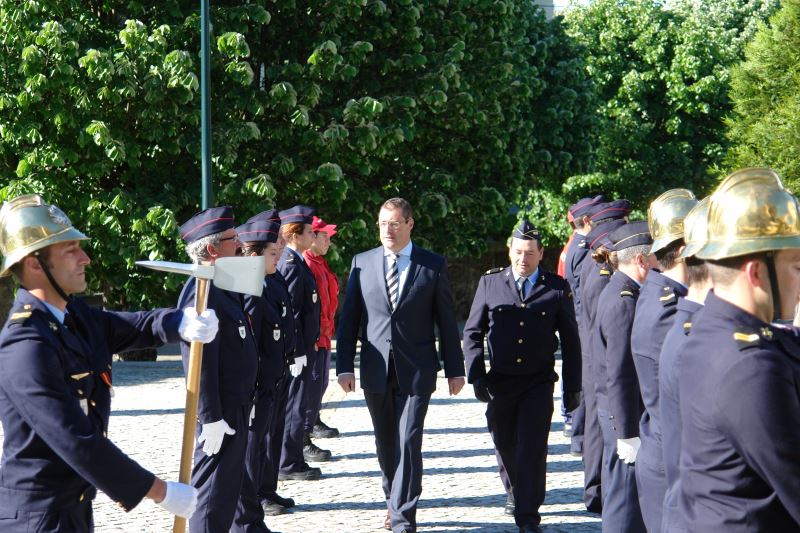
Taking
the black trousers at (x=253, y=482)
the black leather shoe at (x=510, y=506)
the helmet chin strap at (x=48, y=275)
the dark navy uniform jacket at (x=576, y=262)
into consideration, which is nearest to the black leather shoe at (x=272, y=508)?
the black trousers at (x=253, y=482)

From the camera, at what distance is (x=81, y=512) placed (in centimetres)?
401

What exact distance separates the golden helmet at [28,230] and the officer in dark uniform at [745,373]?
2.29 m

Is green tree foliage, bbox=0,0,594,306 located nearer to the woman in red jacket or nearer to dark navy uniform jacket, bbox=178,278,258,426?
the woman in red jacket

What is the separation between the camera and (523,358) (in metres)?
7.66

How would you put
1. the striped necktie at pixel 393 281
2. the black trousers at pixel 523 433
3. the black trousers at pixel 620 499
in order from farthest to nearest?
the striped necktie at pixel 393 281
the black trousers at pixel 523 433
the black trousers at pixel 620 499

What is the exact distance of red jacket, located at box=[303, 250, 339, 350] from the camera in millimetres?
10570

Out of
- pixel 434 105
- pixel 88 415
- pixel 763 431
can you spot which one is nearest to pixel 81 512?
pixel 88 415

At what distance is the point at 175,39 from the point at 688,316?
15026 mm

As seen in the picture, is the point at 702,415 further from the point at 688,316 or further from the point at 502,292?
the point at 502,292

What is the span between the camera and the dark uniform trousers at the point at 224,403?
5.86 m

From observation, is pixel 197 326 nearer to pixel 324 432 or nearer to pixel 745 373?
pixel 745 373

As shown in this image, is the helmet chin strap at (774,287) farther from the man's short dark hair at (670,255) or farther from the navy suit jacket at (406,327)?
the navy suit jacket at (406,327)

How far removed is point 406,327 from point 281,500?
1.71 metres

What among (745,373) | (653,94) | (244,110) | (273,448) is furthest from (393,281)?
(653,94)
